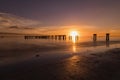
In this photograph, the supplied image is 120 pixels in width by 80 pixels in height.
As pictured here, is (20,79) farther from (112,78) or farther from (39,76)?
(112,78)

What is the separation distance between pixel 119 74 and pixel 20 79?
19.8 ft

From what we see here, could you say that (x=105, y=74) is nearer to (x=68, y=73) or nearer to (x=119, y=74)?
(x=119, y=74)

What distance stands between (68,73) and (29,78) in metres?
2.54

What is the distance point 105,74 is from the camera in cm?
977

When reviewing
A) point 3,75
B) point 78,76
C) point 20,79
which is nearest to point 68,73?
point 78,76

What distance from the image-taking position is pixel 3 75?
30.9 feet

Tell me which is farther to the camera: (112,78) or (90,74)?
(90,74)

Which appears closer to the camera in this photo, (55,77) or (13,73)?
(55,77)

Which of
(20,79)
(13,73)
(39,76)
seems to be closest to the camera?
(20,79)

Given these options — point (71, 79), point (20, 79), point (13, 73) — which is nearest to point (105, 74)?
point (71, 79)

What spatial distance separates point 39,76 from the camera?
927 cm

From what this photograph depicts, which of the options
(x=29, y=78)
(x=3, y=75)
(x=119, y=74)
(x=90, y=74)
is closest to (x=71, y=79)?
(x=90, y=74)

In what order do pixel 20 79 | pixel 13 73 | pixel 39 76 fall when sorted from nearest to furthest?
pixel 20 79
pixel 39 76
pixel 13 73

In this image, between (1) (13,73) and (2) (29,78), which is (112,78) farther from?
(1) (13,73)
